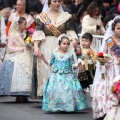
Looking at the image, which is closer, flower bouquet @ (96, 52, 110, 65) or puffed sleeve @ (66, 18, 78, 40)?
flower bouquet @ (96, 52, 110, 65)

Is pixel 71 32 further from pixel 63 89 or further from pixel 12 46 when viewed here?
pixel 12 46

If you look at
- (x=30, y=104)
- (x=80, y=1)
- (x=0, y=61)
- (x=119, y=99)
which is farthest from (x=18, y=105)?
(x=80, y=1)

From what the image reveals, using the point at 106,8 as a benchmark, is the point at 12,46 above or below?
below

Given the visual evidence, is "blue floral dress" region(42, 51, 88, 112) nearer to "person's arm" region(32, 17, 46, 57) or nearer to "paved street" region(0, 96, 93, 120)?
"paved street" region(0, 96, 93, 120)

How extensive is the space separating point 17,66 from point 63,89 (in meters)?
2.21

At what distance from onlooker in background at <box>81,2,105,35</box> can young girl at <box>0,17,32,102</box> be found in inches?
110

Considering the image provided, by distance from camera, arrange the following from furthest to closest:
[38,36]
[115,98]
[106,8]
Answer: [106,8], [38,36], [115,98]

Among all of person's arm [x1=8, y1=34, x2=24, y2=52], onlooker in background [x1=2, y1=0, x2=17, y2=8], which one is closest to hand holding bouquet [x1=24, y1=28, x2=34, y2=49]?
person's arm [x1=8, y1=34, x2=24, y2=52]

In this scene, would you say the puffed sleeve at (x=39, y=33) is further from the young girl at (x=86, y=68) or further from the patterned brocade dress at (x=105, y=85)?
the patterned brocade dress at (x=105, y=85)

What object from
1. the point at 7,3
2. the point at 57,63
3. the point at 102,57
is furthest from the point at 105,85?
the point at 7,3

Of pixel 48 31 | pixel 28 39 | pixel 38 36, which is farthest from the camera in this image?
pixel 28 39

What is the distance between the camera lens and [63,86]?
1448 cm

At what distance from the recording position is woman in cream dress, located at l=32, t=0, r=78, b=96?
15.3 meters

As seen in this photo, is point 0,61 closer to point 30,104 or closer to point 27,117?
point 30,104
